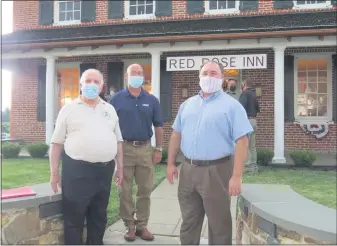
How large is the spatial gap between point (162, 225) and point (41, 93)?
9.93 m

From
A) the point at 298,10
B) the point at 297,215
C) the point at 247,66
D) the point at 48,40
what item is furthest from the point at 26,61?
the point at 297,215

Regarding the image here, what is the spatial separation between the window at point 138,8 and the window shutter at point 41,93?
12.0ft

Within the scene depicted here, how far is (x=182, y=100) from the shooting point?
38.9ft

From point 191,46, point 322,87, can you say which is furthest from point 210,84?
point 322,87

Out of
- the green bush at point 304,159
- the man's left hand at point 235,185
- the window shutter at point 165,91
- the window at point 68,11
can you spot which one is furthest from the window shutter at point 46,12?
the man's left hand at point 235,185

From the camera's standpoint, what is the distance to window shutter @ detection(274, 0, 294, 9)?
11578 millimetres

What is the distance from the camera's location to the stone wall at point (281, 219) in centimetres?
227

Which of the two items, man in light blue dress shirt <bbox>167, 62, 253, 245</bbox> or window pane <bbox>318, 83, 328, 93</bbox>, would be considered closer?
man in light blue dress shirt <bbox>167, 62, 253, 245</bbox>

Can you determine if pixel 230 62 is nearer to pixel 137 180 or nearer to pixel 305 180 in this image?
pixel 305 180

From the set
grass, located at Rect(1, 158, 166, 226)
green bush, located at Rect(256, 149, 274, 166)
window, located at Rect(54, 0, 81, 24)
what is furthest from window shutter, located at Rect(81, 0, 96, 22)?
green bush, located at Rect(256, 149, 274, 166)

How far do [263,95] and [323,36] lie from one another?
105 inches

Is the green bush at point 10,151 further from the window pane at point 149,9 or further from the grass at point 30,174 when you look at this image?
the window pane at point 149,9

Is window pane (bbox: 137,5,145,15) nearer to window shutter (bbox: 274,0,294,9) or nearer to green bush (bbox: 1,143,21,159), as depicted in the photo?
window shutter (bbox: 274,0,294,9)

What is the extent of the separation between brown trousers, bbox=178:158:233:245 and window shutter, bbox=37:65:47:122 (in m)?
11.0
